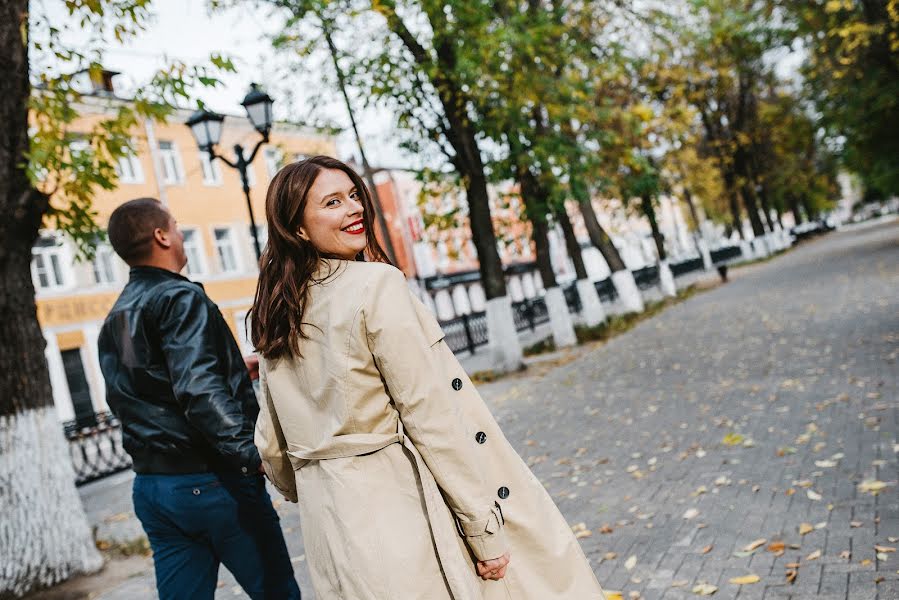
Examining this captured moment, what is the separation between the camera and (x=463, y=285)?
46.1 metres

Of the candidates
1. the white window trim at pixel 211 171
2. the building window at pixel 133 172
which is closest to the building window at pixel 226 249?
the white window trim at pixel 211 171

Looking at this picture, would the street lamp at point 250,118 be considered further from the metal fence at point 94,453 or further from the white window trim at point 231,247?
the white window trim at point 231,247

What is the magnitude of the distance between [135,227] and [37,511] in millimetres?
4004

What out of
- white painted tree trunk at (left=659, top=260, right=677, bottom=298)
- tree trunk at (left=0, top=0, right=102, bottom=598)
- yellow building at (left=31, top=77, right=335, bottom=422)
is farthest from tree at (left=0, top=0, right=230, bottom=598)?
white painted tree trunk at (left=659, top=260, right=677, bottom=298)

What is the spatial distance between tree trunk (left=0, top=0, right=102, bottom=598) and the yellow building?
55.2ft

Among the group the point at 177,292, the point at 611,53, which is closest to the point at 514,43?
the point at 611,53

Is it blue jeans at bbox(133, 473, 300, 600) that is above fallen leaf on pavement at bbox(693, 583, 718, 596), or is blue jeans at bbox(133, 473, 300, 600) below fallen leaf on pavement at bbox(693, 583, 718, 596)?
above

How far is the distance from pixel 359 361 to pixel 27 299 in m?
5.01

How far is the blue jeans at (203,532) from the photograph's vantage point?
2609 millimetres

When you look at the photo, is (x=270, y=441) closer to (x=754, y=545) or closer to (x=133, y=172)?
(x=754, y=545)

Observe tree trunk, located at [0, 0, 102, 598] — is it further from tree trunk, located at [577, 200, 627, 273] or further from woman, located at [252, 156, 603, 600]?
tree trunk, located at [577, 200, 627, 273]

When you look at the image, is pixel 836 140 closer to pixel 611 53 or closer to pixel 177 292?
pixel 611 53

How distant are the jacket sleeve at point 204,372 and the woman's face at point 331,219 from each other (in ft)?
2.18

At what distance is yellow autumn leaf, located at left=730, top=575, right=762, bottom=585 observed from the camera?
3557 mm
